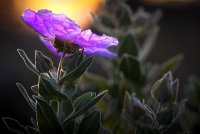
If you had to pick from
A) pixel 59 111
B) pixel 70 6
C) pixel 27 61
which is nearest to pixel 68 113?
pixel 59 111

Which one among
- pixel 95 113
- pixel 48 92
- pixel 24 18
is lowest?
pixel 95 113

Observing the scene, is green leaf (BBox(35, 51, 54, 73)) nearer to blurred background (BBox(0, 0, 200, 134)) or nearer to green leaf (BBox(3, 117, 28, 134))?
green leaf (BBox(3, 117, 28, 134))

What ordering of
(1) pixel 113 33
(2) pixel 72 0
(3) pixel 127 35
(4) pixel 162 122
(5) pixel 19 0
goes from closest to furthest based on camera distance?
(4) pixel 162 122, (3) pixel 127 35, (1) pixel 113 33, (2) pixel 72 0, (5) pixel 19 0

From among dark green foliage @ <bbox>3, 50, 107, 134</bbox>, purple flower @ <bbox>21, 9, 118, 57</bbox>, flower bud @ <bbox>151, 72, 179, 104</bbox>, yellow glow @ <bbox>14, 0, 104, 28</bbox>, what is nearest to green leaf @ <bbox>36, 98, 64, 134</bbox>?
dark green foliage @ <bbox>3, 50, 107, 134</bbox>

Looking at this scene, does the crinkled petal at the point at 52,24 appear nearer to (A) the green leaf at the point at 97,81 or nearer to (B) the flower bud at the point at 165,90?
(B) the flower bud at the point at 165,90

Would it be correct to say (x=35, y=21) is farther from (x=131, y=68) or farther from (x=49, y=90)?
(x=131, y=68)

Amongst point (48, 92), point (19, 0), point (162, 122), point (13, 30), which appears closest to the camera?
point (48, 92)

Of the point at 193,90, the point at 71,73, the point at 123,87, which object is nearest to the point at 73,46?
the point at 71,73

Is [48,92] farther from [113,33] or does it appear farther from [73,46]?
[113,33]
